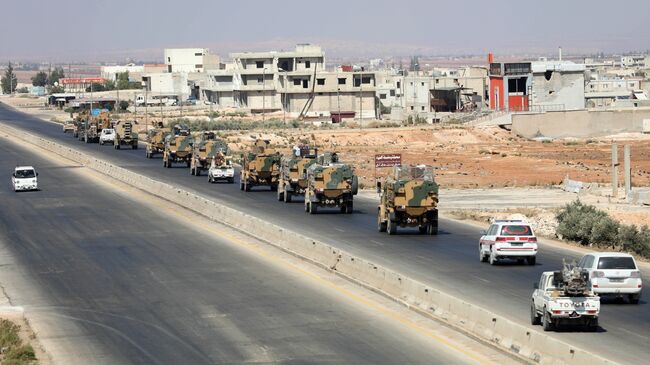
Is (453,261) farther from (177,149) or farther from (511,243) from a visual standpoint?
(177,149)

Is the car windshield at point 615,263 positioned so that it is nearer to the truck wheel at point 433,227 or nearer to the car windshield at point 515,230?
the car windshield at point 515,230

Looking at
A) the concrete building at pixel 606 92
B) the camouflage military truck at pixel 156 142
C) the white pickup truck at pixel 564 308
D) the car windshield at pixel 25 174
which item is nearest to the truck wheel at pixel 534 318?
the white pickup truck at pixel 564 308

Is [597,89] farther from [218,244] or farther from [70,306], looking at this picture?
[70,306]

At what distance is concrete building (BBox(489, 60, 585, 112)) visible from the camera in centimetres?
13875

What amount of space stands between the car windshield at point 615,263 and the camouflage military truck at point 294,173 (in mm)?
29898

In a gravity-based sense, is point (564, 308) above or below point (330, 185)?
below

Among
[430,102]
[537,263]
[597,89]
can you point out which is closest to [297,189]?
[537,263]

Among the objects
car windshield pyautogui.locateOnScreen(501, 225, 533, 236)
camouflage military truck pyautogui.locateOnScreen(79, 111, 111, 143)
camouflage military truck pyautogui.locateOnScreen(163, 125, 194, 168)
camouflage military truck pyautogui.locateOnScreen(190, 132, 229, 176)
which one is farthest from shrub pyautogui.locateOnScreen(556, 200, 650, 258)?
camouflage military truck pyautogui.locateOnScreen(79, 111, 111, 143)

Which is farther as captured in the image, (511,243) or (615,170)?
(615,170)

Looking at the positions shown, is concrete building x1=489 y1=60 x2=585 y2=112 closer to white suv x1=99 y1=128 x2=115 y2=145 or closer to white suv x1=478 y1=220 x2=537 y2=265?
white suv x1=99 y1=128 x2=115 y2=145

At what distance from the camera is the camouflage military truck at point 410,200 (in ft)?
162

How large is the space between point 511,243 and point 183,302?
37.1 feet

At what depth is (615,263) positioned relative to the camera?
108 feet

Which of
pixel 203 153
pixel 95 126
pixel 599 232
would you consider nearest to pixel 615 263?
pixel 599 232
